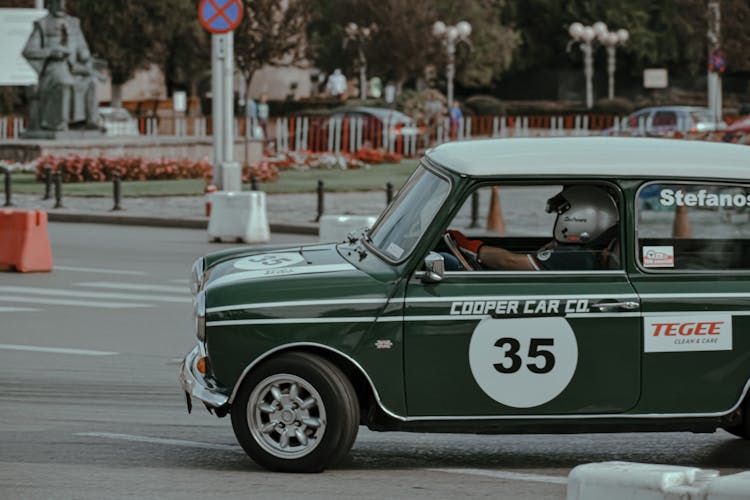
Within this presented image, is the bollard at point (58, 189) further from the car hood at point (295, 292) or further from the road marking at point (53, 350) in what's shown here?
the car hood at point (295, 292)

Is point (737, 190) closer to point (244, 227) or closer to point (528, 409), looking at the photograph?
point (528, 409)

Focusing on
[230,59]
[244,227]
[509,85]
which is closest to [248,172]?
[230,59]

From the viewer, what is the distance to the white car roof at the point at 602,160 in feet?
25.8

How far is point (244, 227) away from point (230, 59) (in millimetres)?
5207

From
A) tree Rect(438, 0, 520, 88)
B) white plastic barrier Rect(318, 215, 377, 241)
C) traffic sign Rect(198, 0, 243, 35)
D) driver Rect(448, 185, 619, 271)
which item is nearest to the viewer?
driver Rect(448, 185, 619, 271)

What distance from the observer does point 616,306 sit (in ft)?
25.3

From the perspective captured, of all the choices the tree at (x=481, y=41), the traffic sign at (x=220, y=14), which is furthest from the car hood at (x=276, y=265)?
the tree at (x=481, y=41)

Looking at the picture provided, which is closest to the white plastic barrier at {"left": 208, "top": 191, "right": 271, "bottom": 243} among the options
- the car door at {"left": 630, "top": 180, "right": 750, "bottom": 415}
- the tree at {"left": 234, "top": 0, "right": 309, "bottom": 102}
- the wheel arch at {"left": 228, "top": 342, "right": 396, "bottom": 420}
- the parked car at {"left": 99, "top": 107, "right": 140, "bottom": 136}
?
the wheel arch at {"left": 228, "top": 342, "right": 396, "bottom": 420}

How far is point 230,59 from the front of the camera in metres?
26.8

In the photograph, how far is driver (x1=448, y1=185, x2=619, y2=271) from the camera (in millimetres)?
7965

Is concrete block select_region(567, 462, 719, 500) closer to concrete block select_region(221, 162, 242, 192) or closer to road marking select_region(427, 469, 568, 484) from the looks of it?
road marking select_region(427, 469, 568, 484)

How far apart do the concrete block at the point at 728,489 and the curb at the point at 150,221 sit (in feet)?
64.5

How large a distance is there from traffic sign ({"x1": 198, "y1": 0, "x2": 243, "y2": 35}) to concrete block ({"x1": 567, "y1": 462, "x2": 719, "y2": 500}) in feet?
69.6

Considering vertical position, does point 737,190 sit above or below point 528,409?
above
